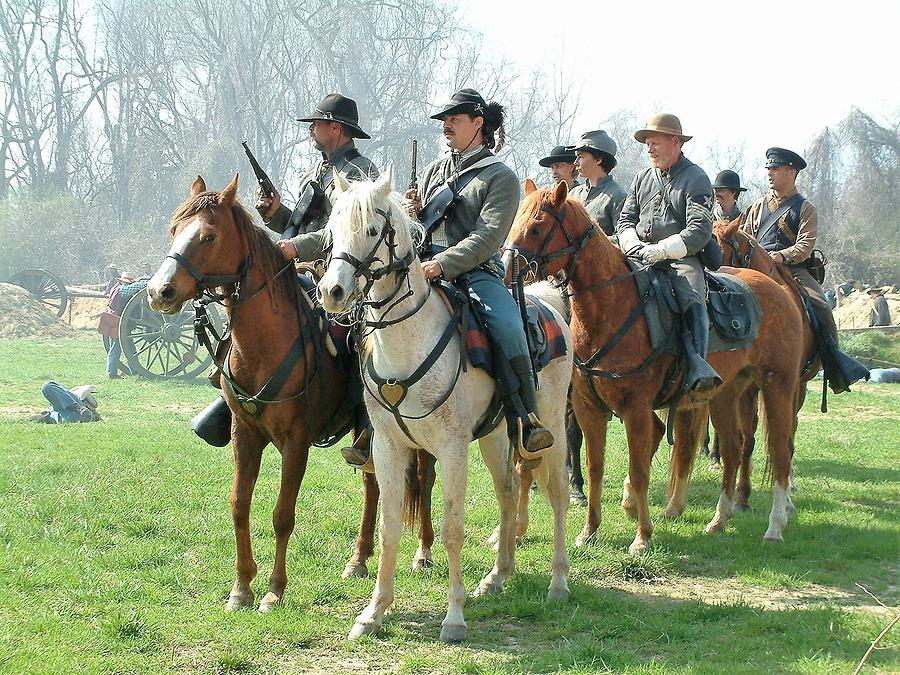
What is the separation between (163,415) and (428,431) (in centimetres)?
986

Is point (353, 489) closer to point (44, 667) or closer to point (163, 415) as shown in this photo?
point (44, 667)

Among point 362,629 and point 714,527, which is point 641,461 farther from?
point 362,629

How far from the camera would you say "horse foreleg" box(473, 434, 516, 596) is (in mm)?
6273

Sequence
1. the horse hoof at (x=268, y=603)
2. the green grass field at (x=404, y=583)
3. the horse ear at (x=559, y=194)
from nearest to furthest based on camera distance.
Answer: the green grass field at (x=404, y=583) → the horse hoof at (x=268, y=603) → the horse ear at (x=559, y=194)

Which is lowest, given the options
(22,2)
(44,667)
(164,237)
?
(44,667)

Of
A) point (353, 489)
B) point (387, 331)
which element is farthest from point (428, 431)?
point (353, 489)

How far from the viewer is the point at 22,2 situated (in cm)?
4247

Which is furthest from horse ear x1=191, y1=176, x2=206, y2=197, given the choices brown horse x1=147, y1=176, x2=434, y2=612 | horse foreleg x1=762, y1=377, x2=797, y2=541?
horse foreleg x1=762, y1=377, x2=797, y2=541

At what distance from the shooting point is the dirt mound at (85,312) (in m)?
30.7

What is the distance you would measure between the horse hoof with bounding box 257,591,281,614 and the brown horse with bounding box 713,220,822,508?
16.2 ft

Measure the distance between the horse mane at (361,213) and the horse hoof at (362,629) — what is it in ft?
6.80

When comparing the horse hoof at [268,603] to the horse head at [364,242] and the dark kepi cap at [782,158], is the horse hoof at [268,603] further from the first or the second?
the dark kepi cap at [782,158]

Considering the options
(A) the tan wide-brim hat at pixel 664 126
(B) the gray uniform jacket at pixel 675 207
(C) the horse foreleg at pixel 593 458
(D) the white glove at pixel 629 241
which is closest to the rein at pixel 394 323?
(C) the horse foreleg at pixel 593 458

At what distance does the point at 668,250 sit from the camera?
740 centimetres
